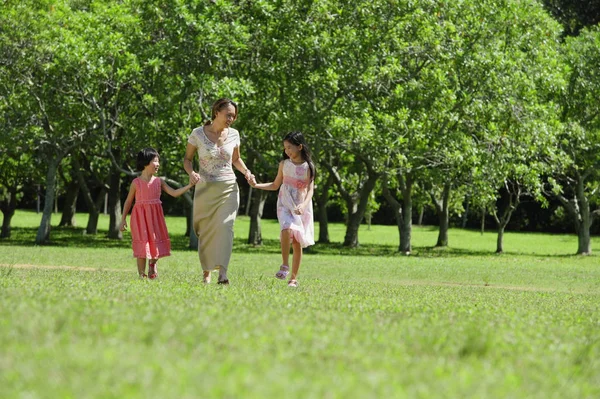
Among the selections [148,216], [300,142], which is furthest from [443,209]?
[300,142]

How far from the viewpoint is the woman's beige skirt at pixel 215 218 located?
46.8 ft

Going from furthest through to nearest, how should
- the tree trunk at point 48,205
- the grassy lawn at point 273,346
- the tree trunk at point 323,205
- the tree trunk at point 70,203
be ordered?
1. the tree trunk at point 70,203
2. the tree trunk at point 323,205
3. the tree trunk at point 48,205
4. the grassy lawn at point 273,346

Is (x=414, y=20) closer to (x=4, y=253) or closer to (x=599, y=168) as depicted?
(x=599, y=168)

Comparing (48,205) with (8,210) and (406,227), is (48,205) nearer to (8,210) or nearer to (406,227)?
(8,210)

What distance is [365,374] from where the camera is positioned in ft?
19.9

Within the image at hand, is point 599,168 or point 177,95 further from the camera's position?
point 599,168

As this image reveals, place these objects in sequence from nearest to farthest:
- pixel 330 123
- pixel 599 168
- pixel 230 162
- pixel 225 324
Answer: pixel 225 324
pixel 230 162
pixel 330 123
pixel 599 168

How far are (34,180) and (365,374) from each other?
46.1 m

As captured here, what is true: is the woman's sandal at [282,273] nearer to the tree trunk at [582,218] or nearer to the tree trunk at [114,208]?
the tree trunk at [582,218]

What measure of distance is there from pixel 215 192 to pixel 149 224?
1821 millimetres

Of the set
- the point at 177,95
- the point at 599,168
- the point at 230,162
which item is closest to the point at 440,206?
the point at 599,168

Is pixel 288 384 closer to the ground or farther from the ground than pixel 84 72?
closer to the ground

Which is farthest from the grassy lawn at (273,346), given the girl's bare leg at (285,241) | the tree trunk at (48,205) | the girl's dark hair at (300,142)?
the tree trunk at (48,205)

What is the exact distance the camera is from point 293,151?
14.7m
